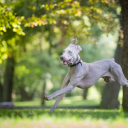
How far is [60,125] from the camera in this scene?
3.31 meters

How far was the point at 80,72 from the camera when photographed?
542 cm

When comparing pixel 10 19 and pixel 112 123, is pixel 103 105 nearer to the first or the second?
pixel 10 19

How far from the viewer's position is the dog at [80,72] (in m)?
5.11

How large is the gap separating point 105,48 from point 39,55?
1247 centimetres

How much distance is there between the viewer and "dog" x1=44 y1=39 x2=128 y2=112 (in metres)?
5.11

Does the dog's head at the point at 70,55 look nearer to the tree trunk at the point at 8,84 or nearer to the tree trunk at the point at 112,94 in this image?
the tree trunk at the point at 112,94

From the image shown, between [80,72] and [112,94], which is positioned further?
[112,94]

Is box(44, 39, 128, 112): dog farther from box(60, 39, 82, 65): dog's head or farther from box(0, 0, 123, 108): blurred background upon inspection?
box(0, 0, 123, 108): blurred background

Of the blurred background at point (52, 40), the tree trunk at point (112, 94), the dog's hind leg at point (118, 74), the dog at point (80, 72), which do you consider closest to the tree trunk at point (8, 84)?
the blurred background at point (52, 40)

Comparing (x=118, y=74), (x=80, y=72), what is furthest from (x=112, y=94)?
(x=80, y=72)

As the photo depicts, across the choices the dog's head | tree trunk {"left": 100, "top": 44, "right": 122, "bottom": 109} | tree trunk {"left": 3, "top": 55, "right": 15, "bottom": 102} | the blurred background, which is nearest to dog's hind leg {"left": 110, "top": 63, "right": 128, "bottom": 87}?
the dog's head

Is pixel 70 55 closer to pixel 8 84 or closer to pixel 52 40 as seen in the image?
pixel 52 40

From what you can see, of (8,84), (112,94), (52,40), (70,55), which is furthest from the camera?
(8,84)

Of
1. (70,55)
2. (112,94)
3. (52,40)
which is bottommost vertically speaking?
(112,94)
